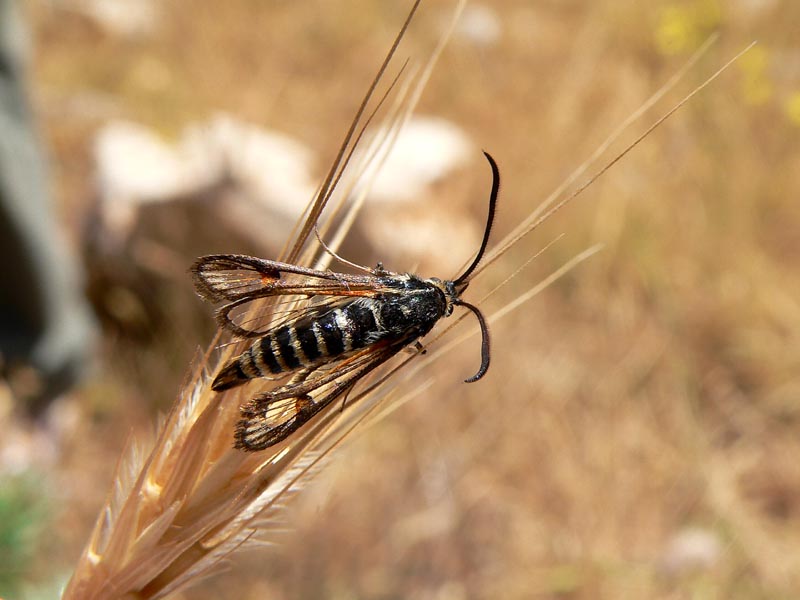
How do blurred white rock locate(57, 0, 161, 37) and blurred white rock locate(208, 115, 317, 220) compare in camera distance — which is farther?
blurred white rock locate(57, 0, 161, 37)

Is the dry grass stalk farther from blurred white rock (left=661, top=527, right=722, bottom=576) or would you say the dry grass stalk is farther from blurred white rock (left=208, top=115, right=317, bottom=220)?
blurred white rock (left=208, top=115, right=317, bottom=220)

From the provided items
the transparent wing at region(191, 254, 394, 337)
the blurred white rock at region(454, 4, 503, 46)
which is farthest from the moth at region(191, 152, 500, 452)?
the blurred white rock at region(454, 4, 503, 46)

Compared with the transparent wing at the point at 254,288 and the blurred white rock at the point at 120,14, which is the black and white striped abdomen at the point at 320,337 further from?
the blurred white rock at the point at 120,14

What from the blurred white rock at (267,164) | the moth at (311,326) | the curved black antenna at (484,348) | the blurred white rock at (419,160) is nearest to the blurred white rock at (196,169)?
the blurred white rock at (267,164)

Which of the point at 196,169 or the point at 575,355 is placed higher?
the point at 196,169

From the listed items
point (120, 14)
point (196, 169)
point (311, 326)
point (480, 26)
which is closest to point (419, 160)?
point (196, 169)

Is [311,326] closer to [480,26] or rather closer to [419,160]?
[419,160]

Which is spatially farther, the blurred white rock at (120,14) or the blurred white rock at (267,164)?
the blurred white rock at (120,14)
